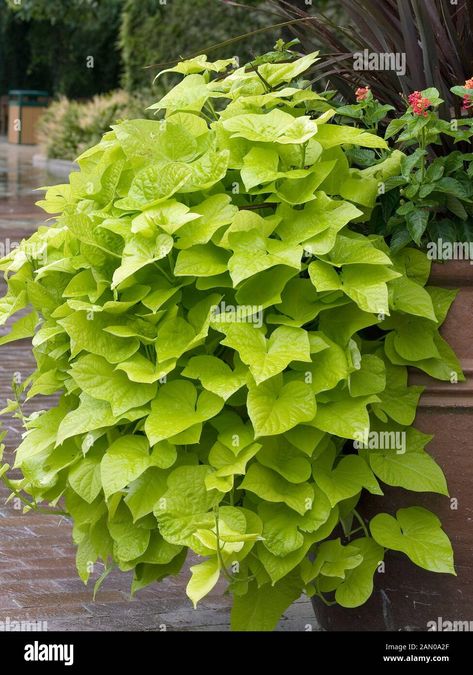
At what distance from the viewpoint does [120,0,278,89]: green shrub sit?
16.5m

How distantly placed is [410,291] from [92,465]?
926 millimetres

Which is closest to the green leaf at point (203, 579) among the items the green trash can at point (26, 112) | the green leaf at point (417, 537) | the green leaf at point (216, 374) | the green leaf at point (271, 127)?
the green leaf at point (216, 374)

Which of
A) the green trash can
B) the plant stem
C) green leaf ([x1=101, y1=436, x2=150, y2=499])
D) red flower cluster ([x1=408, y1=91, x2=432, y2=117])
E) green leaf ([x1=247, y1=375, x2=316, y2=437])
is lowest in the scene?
the green trash can

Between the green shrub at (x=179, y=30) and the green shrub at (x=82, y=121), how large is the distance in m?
0.52

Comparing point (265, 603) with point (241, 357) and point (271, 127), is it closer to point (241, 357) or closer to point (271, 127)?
point (241, 357)

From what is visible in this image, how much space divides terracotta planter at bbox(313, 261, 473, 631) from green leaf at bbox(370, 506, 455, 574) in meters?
0.07

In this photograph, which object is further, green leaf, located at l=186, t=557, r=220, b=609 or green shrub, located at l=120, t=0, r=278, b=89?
green shrub, located at l=120, t=0, r=278, b=89

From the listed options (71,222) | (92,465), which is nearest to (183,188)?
(71,222)

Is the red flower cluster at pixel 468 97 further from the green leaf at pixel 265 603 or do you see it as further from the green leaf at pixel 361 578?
the green leaf at pixel 265 603

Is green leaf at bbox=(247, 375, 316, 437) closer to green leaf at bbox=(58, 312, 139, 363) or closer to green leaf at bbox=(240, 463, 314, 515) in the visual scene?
green leaf at bbox=(240, 463, 314, 515)

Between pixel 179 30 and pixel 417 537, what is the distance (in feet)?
53.7

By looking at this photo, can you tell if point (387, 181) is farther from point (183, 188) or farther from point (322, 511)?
point (322, 511)

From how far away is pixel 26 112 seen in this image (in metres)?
34.7

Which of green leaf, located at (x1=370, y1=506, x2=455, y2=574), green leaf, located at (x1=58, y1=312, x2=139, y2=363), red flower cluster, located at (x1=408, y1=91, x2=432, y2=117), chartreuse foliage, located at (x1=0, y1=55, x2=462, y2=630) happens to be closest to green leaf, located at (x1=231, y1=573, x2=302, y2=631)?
chartreuse foliage, located at (x1=0, y1=55, x2=462, y2=630)
